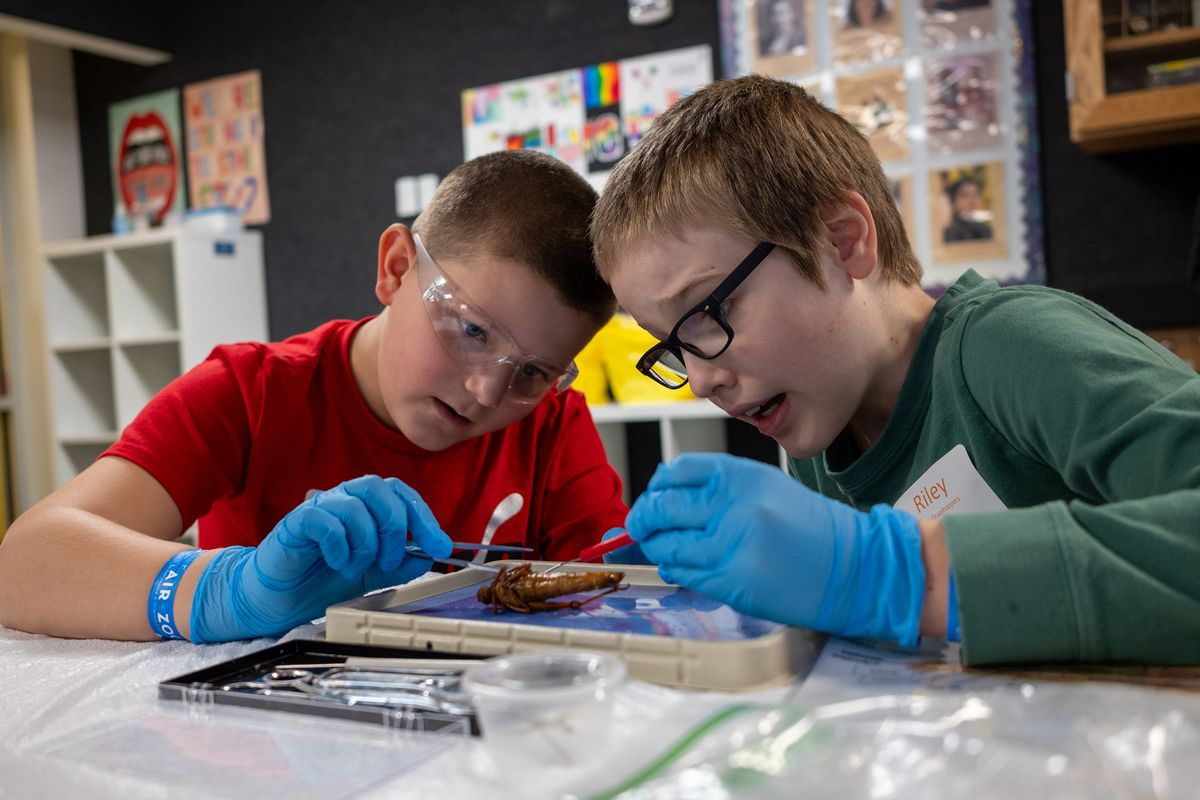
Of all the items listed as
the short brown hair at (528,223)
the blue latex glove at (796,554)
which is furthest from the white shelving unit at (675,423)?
the blue latex glove at (796,554)

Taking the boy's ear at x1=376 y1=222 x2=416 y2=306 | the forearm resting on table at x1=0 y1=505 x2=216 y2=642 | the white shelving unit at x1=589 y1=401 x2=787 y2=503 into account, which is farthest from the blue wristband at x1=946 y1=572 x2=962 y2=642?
the white shelving unit at x1=589 y1=401 x2=787 y2=503

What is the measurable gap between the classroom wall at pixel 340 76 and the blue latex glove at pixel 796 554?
3111mm

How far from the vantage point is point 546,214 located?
1.38 m

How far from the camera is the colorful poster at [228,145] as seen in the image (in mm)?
4609

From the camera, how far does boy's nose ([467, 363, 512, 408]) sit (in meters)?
1.35

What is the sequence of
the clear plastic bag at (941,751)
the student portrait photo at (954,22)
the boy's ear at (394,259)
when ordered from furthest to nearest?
the student portrait photo at (954,22) → the boy's ear at (394,259) → the clear plastic bag at (941,751)

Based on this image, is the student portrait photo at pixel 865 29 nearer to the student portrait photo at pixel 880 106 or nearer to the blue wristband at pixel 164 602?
the student portrait photo at pixel 880 106

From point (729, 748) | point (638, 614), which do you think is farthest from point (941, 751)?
point (638, 614)

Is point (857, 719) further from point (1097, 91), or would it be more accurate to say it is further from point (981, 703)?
point (1097, 91)

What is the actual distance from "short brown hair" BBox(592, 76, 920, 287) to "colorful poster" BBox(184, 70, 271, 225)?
12.5ft

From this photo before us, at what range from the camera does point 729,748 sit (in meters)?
0.55

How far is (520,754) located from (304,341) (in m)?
1.21

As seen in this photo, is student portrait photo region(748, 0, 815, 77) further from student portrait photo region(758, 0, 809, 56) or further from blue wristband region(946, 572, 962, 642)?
blue wristband region(946, 572, 962, 642)

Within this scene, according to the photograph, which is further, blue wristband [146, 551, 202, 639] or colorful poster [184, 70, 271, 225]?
colorful poster [184, 70, 271, 225]
